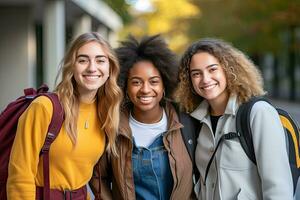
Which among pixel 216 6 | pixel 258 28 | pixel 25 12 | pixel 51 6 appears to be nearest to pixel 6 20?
pixel 25 12

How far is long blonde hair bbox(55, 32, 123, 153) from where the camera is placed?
2893 mm

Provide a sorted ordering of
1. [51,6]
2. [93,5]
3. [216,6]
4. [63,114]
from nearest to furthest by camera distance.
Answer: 1. [63,114]
2. [51,6]
3. [93,5]
4. [216,6]

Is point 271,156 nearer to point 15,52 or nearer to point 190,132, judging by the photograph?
point 190,132

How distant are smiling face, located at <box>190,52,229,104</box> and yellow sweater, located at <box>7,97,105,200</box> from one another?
69 cm

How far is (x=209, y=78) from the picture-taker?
120 inches

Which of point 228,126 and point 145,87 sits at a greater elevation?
point 145,87

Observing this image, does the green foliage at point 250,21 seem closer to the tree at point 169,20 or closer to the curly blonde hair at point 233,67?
the tree at point 169,20

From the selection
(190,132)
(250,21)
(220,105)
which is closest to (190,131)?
(190,132)

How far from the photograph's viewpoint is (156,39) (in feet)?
11.3

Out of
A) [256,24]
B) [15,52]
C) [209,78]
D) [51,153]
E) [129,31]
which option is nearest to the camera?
[51,153]

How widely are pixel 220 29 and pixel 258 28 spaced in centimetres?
495

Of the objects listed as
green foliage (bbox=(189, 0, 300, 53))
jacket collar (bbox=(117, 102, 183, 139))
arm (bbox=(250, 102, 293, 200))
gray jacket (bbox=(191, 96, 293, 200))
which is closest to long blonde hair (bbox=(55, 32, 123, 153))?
jacket collar (bbox=(117, 102, 183, 139))

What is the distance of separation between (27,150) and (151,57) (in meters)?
1.10

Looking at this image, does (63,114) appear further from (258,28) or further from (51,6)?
(258,28)
